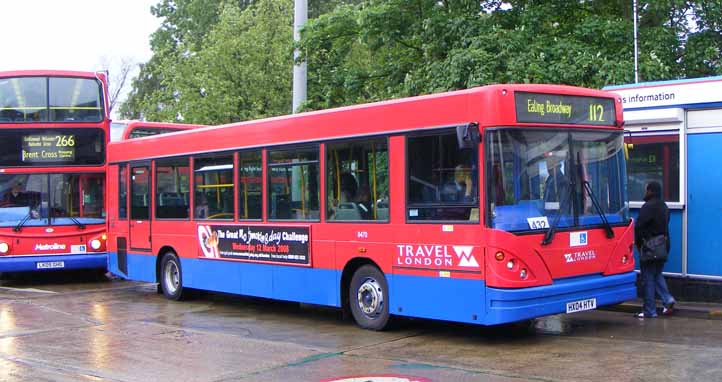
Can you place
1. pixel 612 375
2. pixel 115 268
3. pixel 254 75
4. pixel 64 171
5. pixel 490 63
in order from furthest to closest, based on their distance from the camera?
pixel 254 75 < pixel 64 171 < pixel 115 268 < pixel 490 63 < pixel 612 375

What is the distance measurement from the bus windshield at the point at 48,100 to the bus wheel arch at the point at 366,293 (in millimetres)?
9321

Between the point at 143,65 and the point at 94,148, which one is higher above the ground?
the point at 143,65

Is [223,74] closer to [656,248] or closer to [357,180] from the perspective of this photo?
[357,180]

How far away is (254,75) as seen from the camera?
32.7 metres

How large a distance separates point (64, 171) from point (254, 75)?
50.0ft

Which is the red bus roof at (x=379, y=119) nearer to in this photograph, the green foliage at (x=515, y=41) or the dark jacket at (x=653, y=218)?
the dark jacket at (x=653, y=218)

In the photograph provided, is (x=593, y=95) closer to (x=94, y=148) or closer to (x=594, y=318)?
(x=594, y=318)

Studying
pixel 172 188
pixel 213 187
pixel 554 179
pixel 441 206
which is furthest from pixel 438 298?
pixel 172 188

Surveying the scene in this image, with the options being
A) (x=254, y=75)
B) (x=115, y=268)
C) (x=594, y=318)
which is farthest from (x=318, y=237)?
(x=254, y=75)

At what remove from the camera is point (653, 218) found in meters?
11.1

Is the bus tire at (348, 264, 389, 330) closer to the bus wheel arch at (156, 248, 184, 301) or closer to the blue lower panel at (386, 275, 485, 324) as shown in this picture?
the blue lower panel at (386, 275, 485, 324)

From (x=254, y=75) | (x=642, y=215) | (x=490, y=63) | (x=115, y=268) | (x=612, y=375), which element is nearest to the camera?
(x=612, y=375)

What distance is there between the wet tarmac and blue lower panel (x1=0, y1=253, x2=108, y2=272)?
4130mm

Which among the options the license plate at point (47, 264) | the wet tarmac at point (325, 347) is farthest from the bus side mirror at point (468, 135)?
the license plate at point (47, 264)
